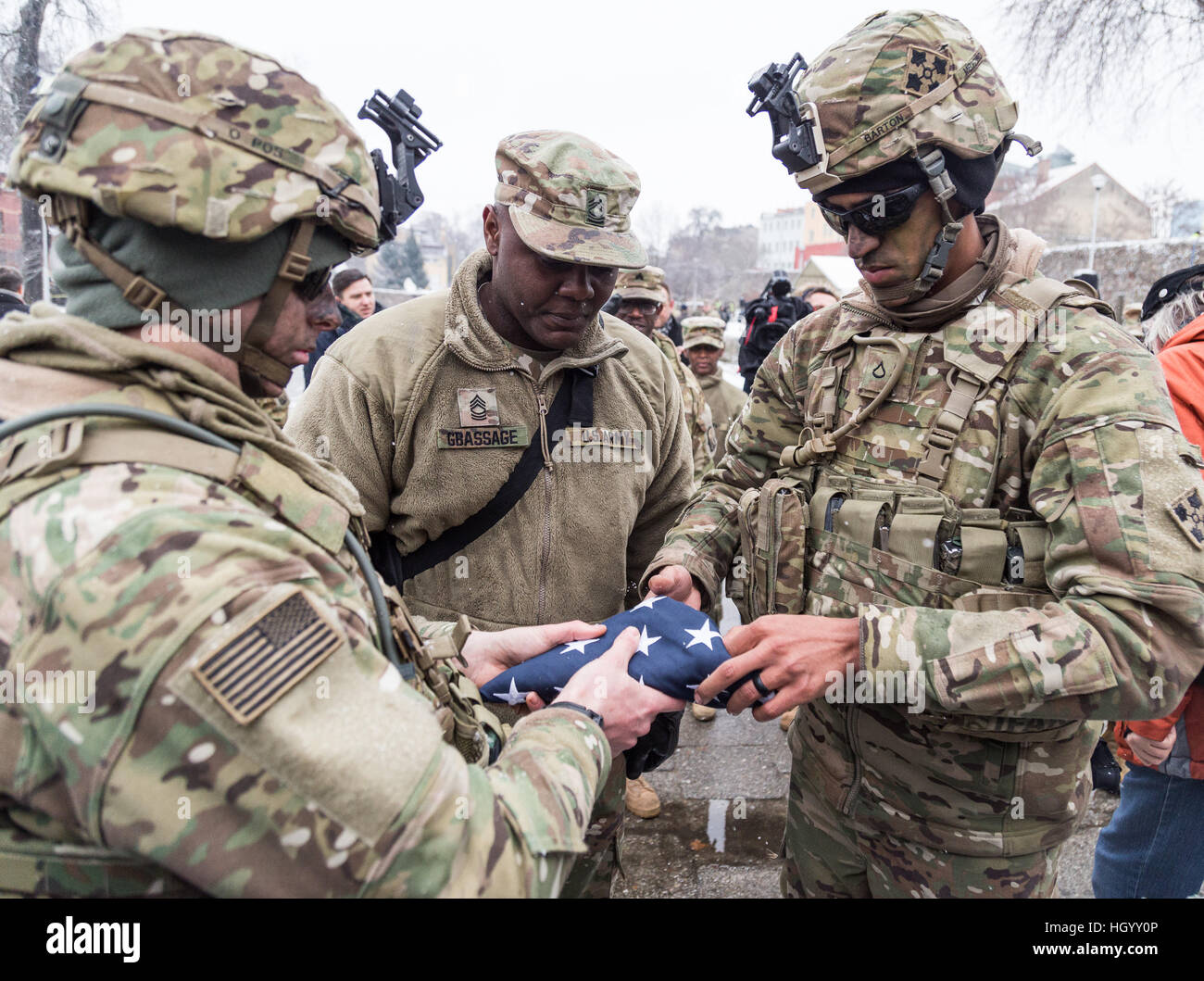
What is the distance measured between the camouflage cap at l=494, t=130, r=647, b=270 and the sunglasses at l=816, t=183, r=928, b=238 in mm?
649

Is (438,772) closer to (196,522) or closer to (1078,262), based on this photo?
(196,522)

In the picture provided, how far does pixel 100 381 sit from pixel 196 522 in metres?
0.34

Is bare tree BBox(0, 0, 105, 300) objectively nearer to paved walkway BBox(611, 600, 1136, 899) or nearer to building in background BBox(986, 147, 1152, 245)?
paved walkway BBox(611, 600, 1136, 899)

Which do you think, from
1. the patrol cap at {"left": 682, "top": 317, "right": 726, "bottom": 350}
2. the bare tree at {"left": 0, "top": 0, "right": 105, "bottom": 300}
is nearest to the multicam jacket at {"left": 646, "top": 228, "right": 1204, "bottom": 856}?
the patrol cap at {"left": 682, "top": 317, "right": 726, "bottom": 350}

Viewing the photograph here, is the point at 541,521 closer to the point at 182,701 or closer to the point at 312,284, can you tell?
the point at 312,284

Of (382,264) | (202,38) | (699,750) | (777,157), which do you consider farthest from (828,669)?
(382,264)

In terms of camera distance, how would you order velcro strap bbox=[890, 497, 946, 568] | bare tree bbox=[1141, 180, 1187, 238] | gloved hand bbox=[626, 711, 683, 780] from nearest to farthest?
velcro strap bbox=[890, 497, 946, 568] → gloved hand bbox=[626, 711, 683, 780] → bare tree bbox=[1141, 180, 1187, 238]

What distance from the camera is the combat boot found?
12.9 ft

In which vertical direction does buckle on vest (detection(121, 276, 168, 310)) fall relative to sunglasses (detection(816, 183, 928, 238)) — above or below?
below

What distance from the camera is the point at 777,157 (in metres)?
2.21

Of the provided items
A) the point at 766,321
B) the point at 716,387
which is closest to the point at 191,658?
the point at 716,387

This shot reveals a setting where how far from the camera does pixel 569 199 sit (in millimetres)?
2404

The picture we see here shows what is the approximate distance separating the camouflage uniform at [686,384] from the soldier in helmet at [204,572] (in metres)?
3.31

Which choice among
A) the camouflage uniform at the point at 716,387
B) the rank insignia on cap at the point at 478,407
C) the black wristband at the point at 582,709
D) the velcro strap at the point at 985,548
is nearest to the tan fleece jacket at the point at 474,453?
the rank insignia on cap at the point at 478,407
